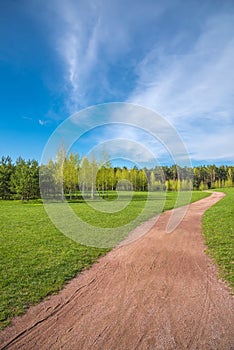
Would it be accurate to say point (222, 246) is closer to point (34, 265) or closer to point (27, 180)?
point (34, 265)

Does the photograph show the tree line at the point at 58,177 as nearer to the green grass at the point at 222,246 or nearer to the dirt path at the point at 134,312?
the green grass at the point at 222,246

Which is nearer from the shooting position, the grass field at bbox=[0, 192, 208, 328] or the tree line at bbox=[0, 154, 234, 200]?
the grass field at bbox=[0, 192, 208, 328]

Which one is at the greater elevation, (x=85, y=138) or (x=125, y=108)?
(x=125, y=108)

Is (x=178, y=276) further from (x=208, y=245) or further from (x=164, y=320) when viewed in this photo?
(x=208, y=245)

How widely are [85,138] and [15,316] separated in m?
12.0

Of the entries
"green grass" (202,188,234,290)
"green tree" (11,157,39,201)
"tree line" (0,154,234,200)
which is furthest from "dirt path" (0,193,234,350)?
"green tree" (11,157,39,201)

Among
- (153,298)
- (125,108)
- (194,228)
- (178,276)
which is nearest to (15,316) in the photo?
(153,298)

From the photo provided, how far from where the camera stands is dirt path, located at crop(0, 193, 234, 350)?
12.3 feet

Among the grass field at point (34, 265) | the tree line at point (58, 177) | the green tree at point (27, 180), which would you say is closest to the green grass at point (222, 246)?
the grass field at point (34, 265)

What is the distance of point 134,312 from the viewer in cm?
457

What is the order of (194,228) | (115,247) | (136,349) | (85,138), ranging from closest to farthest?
1. (136,349)
2. (115,247)
3. (194,228)
4. (85,138)

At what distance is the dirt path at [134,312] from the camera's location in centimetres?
376

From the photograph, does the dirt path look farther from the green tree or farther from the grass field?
the green tree

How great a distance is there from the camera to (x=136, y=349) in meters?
3.55
